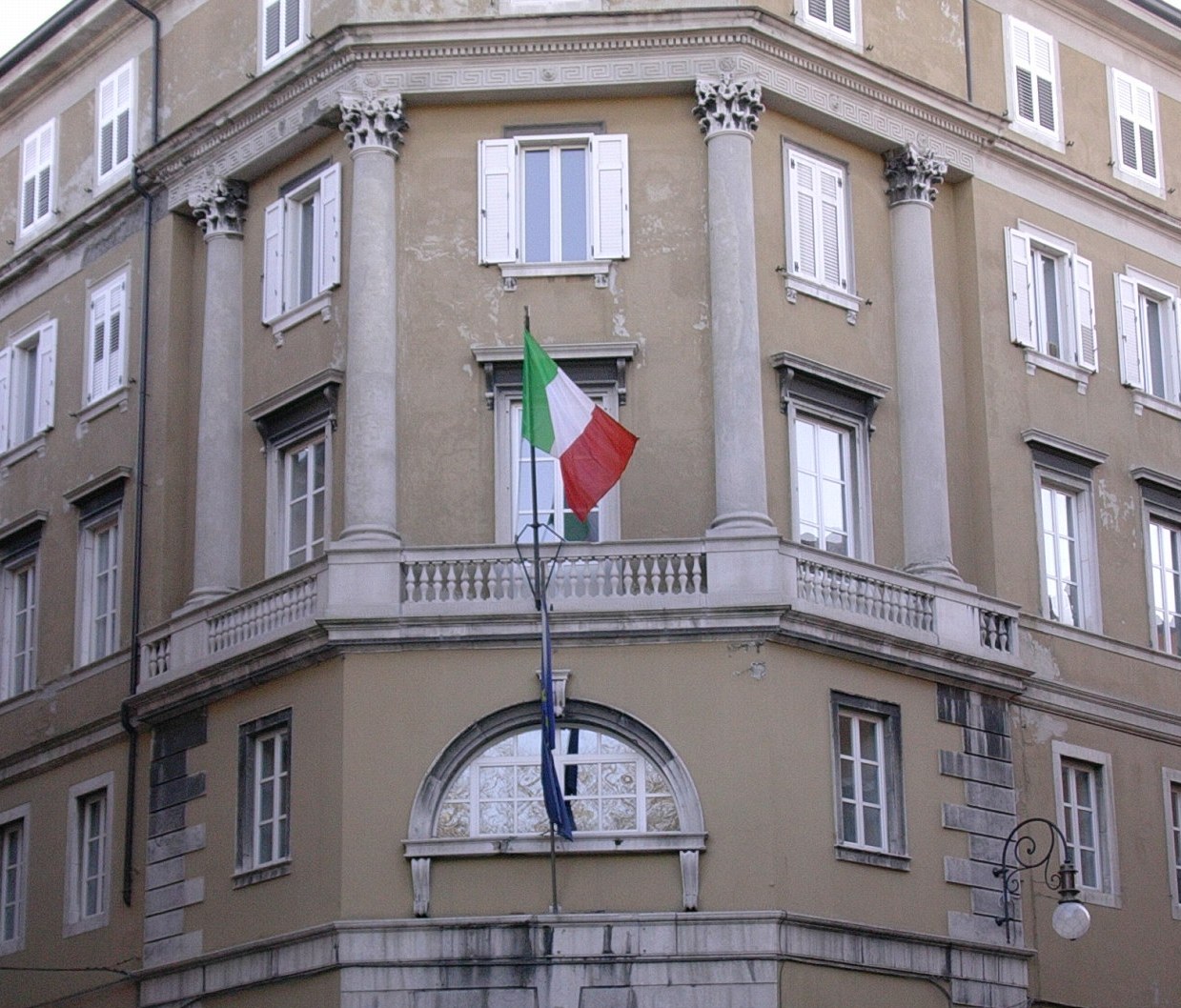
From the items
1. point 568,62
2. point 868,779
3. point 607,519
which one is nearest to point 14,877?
point 607,519

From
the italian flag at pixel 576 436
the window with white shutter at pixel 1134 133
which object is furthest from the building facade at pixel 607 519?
the italian flag at pixel 576 436

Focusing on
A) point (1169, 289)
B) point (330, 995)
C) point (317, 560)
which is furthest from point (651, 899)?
point (1169, 289)

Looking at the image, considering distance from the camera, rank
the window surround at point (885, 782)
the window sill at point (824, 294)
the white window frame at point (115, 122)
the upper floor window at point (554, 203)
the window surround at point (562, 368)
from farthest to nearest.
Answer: the white window frame at point (115, 122), the window sill at point (824, 294), the upper floor window at point (554, 203), the window surround at point (562, 368), the window surround at point (885, 782)

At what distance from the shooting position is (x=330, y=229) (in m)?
36.3

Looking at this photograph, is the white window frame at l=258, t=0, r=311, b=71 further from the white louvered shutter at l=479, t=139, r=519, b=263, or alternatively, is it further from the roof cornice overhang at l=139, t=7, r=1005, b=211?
the white louvered shutter at l=479, t=139, r=519, b=263

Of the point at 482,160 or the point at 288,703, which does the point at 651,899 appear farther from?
the point at 482,160

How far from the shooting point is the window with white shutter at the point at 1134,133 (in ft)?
137

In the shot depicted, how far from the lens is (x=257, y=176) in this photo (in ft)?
124

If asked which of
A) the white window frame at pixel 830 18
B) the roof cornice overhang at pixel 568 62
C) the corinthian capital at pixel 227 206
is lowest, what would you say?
the corinthian capital at pixel 227 206

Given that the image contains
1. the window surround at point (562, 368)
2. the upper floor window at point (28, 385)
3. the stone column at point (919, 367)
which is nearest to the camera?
the window surround at point (562, 368)

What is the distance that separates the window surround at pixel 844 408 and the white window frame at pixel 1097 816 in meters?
4.21

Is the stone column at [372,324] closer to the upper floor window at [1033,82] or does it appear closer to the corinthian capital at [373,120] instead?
the corinthian capital at [373,120]

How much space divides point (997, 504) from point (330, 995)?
12.1m

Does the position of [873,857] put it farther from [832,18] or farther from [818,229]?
[832,18]
